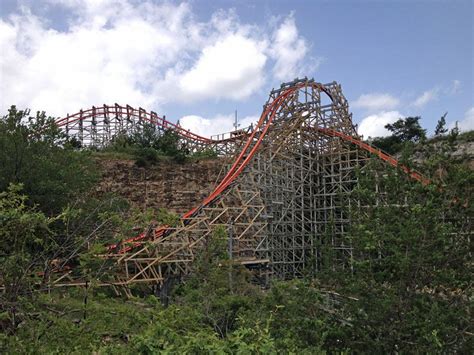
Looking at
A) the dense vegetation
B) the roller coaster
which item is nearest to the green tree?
the roller coaster

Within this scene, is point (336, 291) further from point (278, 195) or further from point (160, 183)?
point (160, 183)

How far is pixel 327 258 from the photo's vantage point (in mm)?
5281

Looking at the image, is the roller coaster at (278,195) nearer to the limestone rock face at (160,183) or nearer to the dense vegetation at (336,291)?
the limestone rock face at (160,183)

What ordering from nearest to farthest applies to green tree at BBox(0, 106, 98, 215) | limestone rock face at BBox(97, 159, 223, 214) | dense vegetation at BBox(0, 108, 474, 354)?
dense vegetation at BBox(0, 108, 474, 354)
green tree at BBox(0, 106, 98, 215)
limestone rock face at BBox(97, 159, 223, 214)

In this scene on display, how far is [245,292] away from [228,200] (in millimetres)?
7428

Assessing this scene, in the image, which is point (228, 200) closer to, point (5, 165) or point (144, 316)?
point (5, 165)

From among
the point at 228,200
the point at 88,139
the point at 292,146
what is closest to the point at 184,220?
the point at 228,200

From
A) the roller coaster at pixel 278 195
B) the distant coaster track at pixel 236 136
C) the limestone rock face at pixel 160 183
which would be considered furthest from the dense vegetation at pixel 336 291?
the limestone rock face at pixel 160 183

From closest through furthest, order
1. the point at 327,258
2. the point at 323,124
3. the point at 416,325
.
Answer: the point at 416,325 < the point at 327,258 < the point at 323,124

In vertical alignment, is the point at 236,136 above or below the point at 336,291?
above

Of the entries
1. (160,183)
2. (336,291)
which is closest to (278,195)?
(160,183)

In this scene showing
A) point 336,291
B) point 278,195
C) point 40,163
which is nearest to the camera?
point 336,291

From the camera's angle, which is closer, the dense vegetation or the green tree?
the dense vegetation

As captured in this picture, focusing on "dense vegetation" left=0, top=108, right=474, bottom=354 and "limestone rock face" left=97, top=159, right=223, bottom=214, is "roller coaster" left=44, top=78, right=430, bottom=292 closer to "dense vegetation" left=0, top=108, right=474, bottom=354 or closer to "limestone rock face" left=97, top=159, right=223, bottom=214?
"limestone rock face" left=97, top=159, right=223, bottom=214
